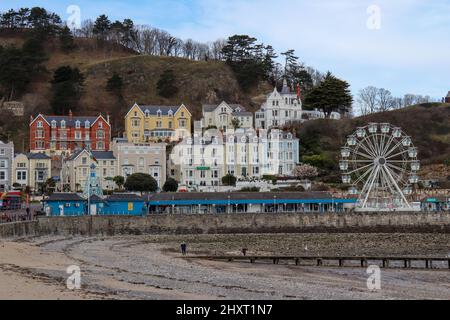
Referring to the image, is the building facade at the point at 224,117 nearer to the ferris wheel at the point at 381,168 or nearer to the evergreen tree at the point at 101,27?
the ferris wheel at the point at 381,168

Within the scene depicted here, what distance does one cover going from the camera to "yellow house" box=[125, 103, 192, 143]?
91000mm

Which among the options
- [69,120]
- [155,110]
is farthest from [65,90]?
[155,110]

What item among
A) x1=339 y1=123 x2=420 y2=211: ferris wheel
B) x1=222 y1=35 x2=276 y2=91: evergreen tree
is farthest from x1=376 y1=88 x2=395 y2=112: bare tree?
x1=339 y1=123 x2=420 y2=211: ferris wheel

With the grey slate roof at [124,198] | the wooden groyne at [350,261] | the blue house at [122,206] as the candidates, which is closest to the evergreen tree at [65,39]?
the grey slate roof at [124,198]

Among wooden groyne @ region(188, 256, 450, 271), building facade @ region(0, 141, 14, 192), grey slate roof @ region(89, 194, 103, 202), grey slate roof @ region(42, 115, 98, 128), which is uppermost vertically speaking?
grey slate roof @ region(42, 115, 98, 128)

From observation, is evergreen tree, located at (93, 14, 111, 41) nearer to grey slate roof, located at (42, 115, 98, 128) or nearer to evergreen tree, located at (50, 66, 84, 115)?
evergreen tree, located at (50, 66, 84, 115)

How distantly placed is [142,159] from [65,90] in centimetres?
2468

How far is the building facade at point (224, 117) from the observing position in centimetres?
9456

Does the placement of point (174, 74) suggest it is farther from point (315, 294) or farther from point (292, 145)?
point (315, 294)

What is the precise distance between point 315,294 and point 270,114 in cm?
7053

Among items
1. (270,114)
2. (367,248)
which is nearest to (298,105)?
(270,114)

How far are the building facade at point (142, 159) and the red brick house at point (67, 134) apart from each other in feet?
22.4

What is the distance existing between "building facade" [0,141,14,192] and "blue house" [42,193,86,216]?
17109 mm
